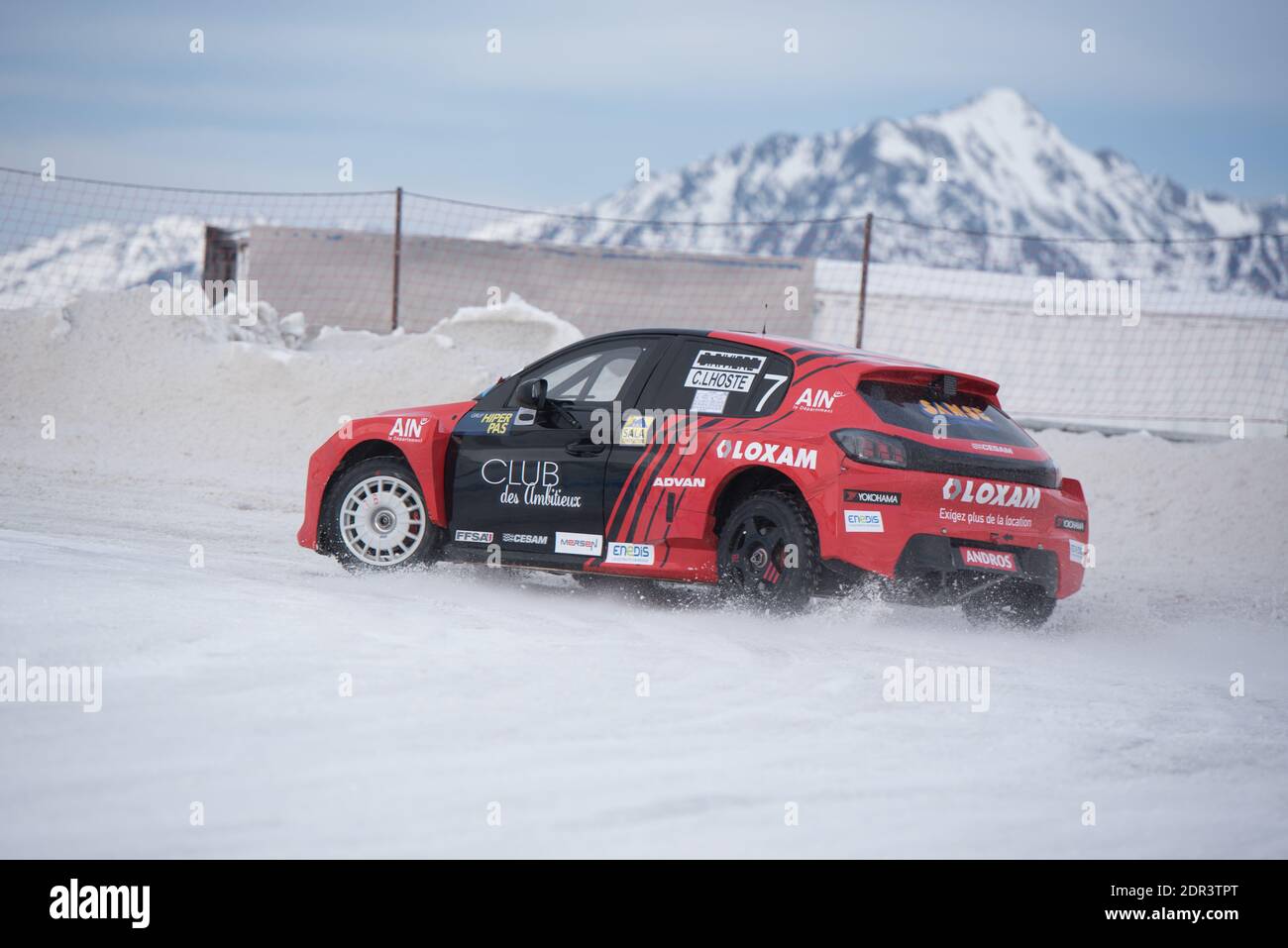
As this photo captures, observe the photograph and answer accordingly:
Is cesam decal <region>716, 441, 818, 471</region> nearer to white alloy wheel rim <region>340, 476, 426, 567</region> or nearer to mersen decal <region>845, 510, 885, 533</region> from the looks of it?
mersen decal <region>845, 510, 885, 533</region>

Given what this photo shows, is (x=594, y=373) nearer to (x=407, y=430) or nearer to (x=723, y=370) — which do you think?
(x=723, y=370)

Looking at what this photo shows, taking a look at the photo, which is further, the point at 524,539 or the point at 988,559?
the point at 524,539

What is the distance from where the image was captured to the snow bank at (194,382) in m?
16.2

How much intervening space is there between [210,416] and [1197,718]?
532 inches

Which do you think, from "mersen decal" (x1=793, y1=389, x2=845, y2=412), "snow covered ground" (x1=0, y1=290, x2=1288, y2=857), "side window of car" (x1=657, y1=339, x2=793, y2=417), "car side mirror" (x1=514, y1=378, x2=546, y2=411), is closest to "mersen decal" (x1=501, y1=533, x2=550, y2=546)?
"snow covered ground" (x1=0, y1=290, x2=1288, y2=857)

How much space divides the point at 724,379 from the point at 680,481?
609 millimetres

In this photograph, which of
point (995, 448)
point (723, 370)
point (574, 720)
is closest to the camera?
point (574, 720)

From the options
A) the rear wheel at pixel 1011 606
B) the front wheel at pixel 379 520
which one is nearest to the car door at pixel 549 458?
the front wheel at pixel 379 520

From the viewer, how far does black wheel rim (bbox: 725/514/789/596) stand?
732cm

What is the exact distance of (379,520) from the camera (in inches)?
333

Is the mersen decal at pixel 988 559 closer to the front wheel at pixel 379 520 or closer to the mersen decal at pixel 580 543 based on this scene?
the mersen decal at pixel 580 543

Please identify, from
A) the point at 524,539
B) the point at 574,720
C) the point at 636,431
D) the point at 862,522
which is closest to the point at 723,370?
the point at 636,431
